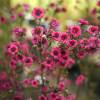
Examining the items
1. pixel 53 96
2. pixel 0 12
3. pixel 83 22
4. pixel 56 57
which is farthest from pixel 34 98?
pixel 0 12

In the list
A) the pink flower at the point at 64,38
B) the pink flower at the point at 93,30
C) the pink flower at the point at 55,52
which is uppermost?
the pink flower at the point at 93,30

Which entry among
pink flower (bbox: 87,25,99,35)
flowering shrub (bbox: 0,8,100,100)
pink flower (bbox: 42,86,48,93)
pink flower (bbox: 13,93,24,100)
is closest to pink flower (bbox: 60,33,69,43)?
flowering shrub (bbox: 0,8,100,100)

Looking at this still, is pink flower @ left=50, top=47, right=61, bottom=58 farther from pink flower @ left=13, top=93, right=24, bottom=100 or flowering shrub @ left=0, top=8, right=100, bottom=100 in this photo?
pink flower @ left=13, top=93, right=24, bottom=100

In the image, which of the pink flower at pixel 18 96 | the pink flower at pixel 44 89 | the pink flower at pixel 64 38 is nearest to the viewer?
the pink flower at pixel 64 38

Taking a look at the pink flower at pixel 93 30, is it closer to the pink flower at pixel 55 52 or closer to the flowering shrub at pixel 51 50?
the flowering shrub at pixel 51 50

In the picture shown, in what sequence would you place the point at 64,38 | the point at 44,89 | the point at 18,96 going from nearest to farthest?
1. the point at 64,38
2. the point at 44,89
3. the point at 18,96

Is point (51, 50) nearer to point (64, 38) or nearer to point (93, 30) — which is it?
point (64, 38)

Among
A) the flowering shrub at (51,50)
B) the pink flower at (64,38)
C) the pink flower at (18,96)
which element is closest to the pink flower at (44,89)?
the flowering shrub at (51,50)

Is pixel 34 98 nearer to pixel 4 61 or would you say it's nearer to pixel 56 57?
pixel 56 57

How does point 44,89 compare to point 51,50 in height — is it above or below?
below

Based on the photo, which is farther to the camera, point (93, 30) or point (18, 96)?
point (18, 96)

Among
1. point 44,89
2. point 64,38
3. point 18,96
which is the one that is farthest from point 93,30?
point 18,96
